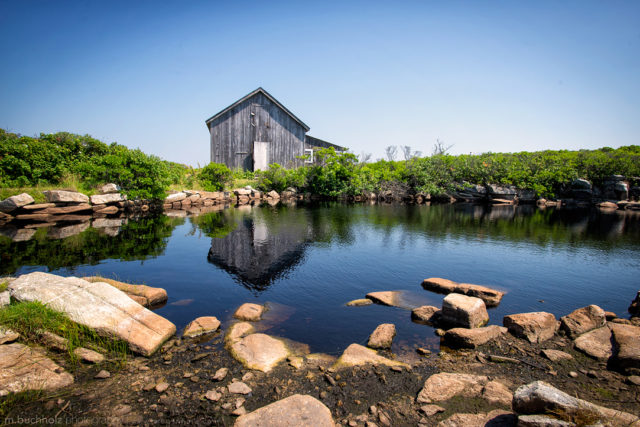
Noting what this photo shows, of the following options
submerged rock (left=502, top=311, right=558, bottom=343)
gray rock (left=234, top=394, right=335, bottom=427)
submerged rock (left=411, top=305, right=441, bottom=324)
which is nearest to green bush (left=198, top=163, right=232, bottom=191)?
submerged rock (left=411, top=305, right=441, bottom=324)

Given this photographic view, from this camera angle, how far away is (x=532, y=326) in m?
5.77

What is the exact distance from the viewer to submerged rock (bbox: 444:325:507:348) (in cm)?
552

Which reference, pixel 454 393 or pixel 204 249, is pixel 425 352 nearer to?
pixel 454 393

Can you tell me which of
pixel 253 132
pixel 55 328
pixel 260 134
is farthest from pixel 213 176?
pixel 55 328

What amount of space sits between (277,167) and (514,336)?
2942cm

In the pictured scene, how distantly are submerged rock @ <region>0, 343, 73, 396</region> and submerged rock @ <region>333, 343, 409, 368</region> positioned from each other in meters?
3.76

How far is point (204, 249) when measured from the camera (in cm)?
1227

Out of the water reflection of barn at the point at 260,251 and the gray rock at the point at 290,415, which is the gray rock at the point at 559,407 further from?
the water reflection of barn at the point at 260,251

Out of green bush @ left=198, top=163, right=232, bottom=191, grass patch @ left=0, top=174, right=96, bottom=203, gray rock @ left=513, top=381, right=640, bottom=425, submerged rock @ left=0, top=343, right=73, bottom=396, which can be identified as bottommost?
submerged rock @ left=0, top=343, right=73, bottom=396

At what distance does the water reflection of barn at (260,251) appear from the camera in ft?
30.9

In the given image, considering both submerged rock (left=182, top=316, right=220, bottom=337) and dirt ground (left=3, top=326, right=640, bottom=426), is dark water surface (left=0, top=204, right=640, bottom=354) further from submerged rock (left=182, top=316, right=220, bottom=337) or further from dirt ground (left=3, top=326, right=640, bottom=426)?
dirt ground (left=3, top=326, right=640, bottom=426)

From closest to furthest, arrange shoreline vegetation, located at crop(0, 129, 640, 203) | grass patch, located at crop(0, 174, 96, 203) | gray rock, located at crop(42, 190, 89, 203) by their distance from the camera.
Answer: grass patch, located at crop(0, 174, 96, 203) < gray rock, located at crop(42, 190, 89, 203) < shoreline vegetation, located at crop(0, 129, 640, 203)

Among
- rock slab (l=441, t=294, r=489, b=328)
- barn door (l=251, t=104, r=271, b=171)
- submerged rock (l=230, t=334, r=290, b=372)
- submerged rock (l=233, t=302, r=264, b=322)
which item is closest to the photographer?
submerged rock (l=230, t=334, r=290, b=372)

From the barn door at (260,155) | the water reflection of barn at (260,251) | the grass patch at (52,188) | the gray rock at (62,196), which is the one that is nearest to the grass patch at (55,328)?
the water reflection of barn at (260,251)
